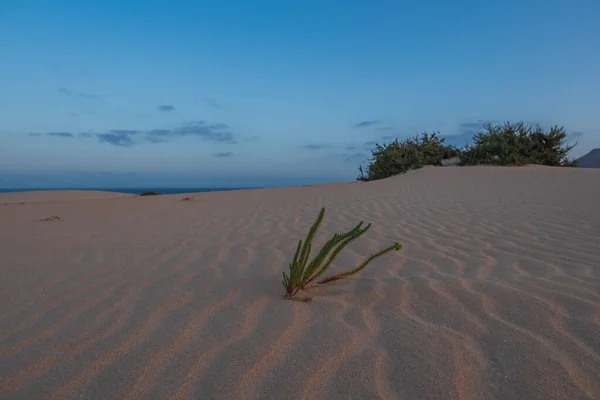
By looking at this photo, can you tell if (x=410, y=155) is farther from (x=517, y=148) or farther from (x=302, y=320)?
(x=302, y=320)

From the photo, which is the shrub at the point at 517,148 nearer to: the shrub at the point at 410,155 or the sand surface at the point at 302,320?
the shrub at the point at 410,155

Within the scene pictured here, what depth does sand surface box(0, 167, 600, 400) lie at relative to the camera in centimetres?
153

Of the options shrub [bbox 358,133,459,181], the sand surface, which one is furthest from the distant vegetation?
the sand surface

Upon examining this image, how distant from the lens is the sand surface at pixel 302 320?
1525 millimetres

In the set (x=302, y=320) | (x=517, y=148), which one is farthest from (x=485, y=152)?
(x=302, y=320)

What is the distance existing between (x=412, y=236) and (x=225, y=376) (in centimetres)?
323

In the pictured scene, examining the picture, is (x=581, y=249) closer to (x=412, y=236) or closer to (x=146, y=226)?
(x=412, y=236)

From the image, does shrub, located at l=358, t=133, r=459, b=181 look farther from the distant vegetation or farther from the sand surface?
the sand surface

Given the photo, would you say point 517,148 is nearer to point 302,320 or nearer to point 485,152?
point 485,152

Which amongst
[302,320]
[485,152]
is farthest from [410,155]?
[302,320]

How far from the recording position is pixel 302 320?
2090 mm

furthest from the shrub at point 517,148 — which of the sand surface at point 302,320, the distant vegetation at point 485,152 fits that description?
the sand surface at point 302,320

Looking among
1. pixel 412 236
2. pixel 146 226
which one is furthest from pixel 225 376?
pixel 146 226

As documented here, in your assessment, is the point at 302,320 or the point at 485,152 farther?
the point at 485,152
